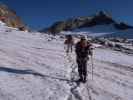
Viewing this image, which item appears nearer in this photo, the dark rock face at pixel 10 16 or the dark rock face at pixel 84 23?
the dark rock face at pixel 10 16

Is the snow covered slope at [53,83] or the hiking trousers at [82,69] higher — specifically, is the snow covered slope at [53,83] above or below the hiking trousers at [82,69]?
below

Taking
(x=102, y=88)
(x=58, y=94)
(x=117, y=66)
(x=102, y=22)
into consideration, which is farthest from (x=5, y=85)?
(x=102, y=22)

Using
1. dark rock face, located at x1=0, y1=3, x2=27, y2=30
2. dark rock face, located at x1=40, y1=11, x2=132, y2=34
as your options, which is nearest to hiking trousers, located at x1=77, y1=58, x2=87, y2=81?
dark rock face, located at x1=0, y1=3, x2=27, y2=30

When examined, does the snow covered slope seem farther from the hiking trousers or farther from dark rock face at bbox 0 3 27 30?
dark rock face at bbox 0 3 27 30

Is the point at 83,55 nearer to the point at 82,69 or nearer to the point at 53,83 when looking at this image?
the point at 82,69

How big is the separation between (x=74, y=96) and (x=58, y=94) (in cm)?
65

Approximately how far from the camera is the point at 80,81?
14.9m

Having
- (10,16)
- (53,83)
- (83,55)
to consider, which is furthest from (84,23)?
(53,83)

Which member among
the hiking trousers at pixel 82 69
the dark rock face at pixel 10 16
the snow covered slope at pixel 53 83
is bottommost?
the snow covered slope at pixel 53 83

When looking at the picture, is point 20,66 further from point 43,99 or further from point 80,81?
point 43,99

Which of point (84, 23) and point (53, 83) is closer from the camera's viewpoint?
point (53, 83)

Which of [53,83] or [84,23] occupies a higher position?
[84,23]

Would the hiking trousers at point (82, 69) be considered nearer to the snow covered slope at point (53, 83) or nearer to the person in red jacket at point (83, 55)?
the person in red jacket at point (83, 55)

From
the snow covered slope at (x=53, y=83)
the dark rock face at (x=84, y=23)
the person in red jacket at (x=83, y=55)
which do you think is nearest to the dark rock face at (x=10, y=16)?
the dark rock face at (x=84, y=23)
